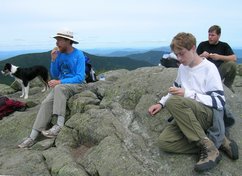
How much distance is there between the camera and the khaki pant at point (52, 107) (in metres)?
9.61

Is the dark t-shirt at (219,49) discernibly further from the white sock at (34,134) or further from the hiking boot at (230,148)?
the white sock at (34,134)

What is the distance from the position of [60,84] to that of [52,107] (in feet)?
2.40

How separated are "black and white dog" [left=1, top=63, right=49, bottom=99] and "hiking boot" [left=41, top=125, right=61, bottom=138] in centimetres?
751

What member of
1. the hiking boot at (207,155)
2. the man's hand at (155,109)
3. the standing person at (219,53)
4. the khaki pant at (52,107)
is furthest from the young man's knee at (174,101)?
the standing person at (219,53)

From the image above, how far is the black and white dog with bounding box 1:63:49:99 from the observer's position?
16812 millimetres

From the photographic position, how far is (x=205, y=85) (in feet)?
22.0

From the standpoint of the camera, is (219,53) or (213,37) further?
(219,53)

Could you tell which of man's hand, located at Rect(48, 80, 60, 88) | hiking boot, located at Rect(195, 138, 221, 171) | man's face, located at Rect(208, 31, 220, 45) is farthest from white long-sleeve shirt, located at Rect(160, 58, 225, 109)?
man's face, located at Rect(208, 31, 220, 45)

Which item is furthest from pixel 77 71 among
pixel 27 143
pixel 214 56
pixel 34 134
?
pixel 214 56

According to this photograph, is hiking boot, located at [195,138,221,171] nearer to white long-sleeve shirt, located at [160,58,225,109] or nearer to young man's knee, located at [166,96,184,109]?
white long-sleeve shirt, located at [160,58,225,109]

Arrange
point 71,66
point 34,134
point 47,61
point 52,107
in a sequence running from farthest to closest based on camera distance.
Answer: point 47,61 < point 71,66 < point 52,107 < point 34,134

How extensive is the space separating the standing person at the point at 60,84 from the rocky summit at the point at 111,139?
0.34 m

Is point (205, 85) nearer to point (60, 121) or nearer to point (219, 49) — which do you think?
point (60, 121)

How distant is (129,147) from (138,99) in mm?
2252
